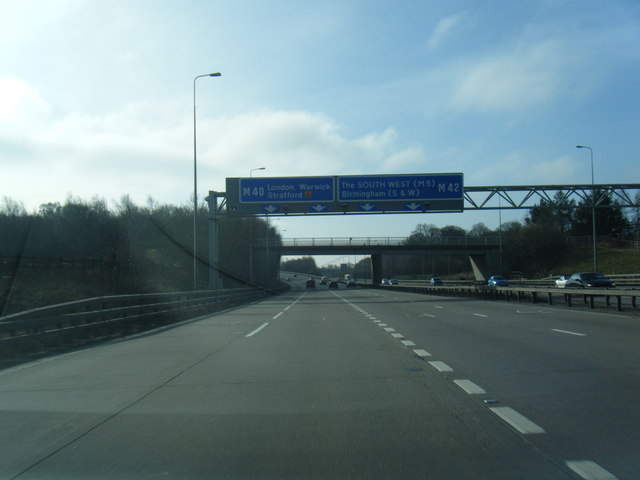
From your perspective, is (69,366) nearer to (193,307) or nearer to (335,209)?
(193,307)

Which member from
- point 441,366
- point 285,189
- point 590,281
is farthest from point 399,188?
point 441,366

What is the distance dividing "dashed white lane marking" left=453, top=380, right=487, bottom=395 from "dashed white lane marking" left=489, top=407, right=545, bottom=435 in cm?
99

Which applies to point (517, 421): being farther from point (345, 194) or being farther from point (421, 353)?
point (345, 194)

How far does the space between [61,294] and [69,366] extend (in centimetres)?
2347

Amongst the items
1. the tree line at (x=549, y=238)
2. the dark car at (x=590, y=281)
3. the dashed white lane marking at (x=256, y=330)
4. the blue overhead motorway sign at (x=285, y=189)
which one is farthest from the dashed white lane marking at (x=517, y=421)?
the tree line at (x=549, y=238)

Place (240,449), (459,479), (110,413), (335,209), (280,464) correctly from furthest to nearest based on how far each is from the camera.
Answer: (335,209), (110,413), (240,449), (280,464), (459,479)

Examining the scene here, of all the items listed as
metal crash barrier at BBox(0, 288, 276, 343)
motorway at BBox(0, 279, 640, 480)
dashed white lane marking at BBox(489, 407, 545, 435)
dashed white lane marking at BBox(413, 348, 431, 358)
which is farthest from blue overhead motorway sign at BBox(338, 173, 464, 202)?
dashed white lane marking at BBox(489, 407, 545, 435)

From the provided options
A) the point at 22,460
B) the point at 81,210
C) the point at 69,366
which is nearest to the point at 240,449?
the point at 22,460

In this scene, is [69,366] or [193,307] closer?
[69,366]

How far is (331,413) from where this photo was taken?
7.13 meters

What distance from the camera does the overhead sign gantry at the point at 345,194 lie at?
39500 millimetres

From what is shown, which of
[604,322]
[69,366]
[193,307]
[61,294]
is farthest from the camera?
[61,294]

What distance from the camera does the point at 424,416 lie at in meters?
6.83

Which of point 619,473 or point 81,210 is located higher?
point 81,210
